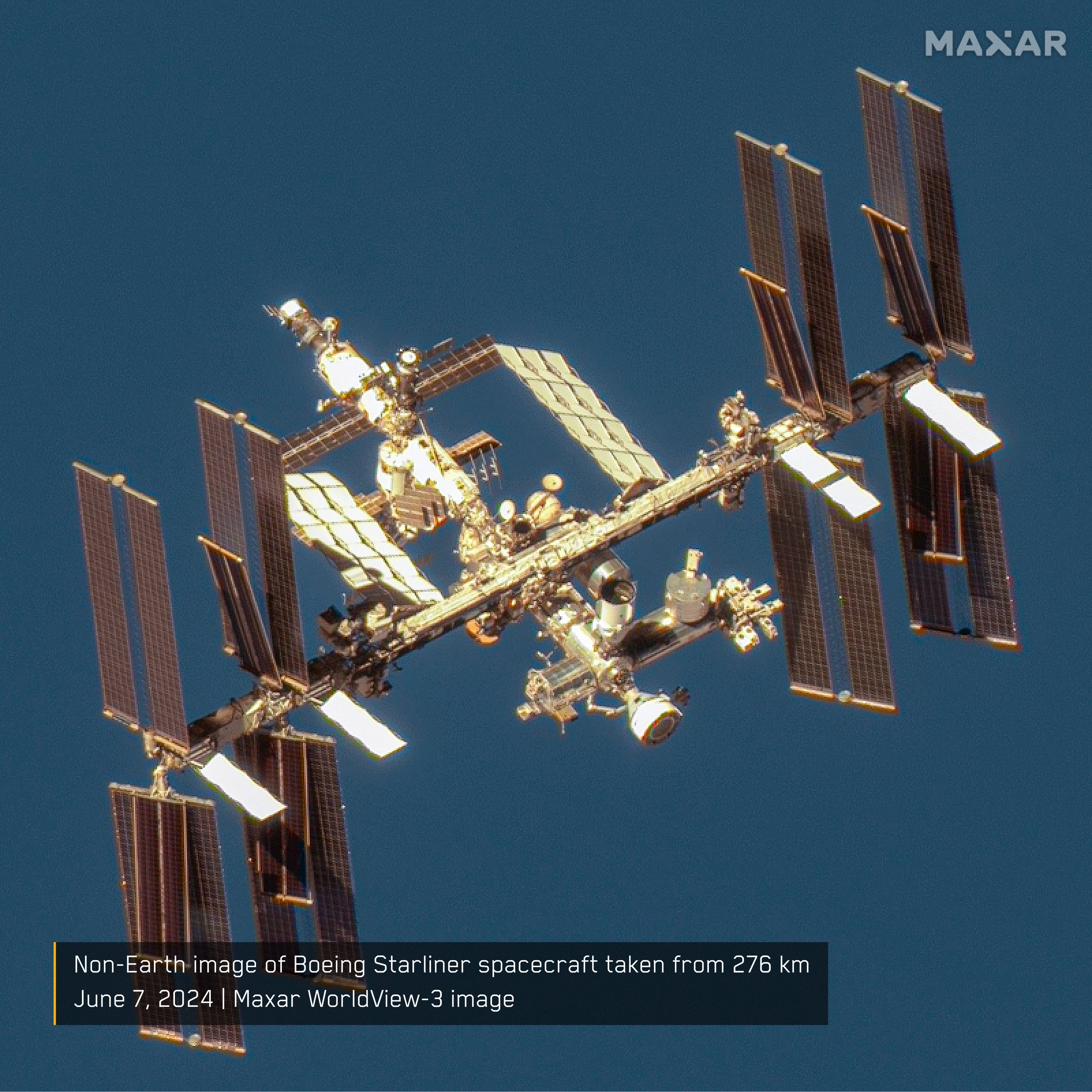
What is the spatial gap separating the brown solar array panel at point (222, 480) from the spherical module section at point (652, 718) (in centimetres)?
1131

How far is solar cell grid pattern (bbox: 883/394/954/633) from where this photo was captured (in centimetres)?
15012

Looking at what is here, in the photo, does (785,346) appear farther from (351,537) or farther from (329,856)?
(329,856)

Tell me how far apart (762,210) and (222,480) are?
1645 cm

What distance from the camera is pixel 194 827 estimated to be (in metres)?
144

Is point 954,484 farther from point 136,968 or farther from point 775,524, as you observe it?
point 136,968

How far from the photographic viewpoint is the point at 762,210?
14738cm

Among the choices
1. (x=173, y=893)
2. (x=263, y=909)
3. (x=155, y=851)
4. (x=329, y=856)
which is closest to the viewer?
(x=155, y=851)

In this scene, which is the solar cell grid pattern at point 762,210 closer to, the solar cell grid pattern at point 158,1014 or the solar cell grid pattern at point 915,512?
the solar cell grid pattern at point 915,512

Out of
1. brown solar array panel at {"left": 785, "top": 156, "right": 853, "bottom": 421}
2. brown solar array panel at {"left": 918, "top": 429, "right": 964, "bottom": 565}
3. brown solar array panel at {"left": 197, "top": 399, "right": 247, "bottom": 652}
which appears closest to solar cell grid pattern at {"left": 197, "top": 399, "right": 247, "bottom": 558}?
brown solar array panel at {"left": 197, "top": 399, "right": 247, "bottom": 652}

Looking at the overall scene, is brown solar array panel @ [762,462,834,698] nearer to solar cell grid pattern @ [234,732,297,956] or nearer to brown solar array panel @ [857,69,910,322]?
brown solar array panel @ [857,69,910,322]

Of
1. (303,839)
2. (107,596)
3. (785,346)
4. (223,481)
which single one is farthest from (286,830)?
(785,346)

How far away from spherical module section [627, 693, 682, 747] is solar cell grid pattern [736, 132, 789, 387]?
37.1 ft

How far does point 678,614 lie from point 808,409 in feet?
21.7

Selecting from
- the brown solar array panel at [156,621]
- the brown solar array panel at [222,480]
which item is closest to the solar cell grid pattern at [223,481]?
the brown solar array panel at [222,480]
